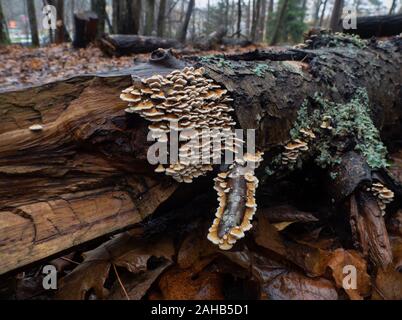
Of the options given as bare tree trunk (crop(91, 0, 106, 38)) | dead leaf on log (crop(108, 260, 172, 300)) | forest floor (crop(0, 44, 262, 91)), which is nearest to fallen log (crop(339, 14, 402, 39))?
forest floor (crop(0, 44, 262, 91))

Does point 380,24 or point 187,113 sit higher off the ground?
point 380,24

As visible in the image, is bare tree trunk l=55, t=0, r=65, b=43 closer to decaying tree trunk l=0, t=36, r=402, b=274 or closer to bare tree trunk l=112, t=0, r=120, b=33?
bare tree trunk l=112, t=0, r=120, b=33

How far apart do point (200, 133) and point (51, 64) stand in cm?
801

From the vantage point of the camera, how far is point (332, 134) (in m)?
3.03

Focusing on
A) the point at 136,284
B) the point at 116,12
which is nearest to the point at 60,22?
the point at 116,12

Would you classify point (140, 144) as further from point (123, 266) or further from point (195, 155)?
point (123, 266)

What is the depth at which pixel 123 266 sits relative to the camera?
2.34 meters

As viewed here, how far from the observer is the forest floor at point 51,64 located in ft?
23.7

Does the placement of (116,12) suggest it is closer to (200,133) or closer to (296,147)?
(296,147)

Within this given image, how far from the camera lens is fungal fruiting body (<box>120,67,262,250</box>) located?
220 cm

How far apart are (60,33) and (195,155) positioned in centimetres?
1481

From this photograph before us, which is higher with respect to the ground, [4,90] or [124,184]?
[4,90]
